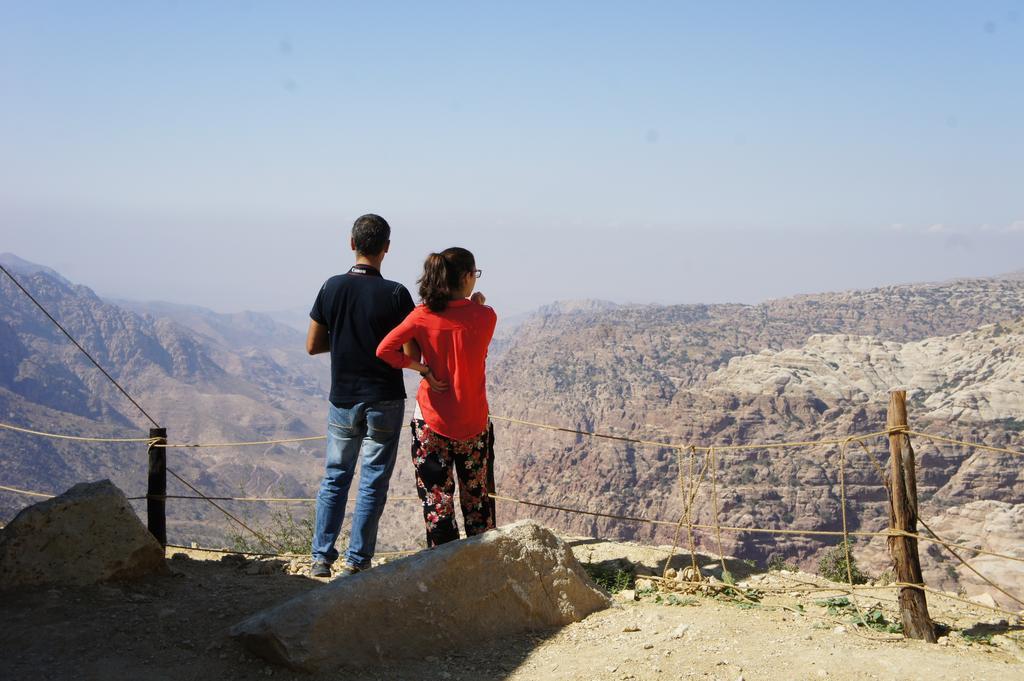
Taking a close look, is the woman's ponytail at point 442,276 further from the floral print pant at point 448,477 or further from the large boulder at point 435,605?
the large boulder at point 435,605

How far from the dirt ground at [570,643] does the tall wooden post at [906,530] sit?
141mm

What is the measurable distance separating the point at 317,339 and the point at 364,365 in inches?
16.3

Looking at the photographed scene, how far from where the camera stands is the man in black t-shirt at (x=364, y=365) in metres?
4.55

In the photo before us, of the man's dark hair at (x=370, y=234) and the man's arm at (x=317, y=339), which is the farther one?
the man's arm at (x=317, y=339)

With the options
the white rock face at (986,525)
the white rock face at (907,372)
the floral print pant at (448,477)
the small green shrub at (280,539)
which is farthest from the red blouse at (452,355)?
the white rock face at (907,372)

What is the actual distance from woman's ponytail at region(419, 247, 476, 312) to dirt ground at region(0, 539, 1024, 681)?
1.84 m

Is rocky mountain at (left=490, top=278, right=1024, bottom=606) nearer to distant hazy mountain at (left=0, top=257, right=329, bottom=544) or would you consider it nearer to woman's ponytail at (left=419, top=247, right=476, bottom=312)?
distant hazy mountain at (left=0, top=257, right=329, bottom=544)

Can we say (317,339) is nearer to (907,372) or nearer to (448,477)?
(448,477)

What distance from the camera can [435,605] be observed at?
4211mm

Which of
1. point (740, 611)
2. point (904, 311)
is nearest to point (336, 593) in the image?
point (740, 611)

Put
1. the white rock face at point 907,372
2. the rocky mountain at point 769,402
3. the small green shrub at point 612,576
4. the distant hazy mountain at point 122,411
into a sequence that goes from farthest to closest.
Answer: the distant hazy mountain at point 122,411, the white rock face at point 907,372, the rocky mountain at point 769,402, the small green shrub at point 612,576

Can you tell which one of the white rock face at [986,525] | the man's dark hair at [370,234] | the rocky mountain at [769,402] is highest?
the man's dark hair at [370,234]

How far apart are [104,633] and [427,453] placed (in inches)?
74.6

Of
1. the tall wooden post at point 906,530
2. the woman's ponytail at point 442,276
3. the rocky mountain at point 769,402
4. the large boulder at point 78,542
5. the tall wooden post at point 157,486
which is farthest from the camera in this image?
the rocky mountain at point 769,402
